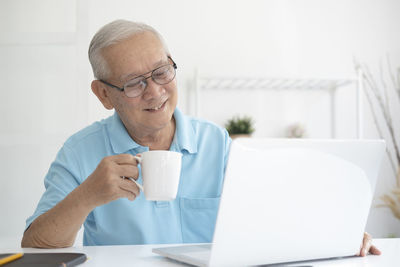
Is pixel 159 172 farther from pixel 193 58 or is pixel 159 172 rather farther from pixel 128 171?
pixel 193 58

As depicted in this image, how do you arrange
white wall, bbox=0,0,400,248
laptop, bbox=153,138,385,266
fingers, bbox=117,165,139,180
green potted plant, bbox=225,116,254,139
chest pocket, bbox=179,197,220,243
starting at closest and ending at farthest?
laptop, bbox=153,138,385,266, fingers, bbox=117,165,139,180, chest pocket, bbox=179,197,220,243, white wall, bbox=0,0,400,248, green potted plant, bbox=225,116,254,139

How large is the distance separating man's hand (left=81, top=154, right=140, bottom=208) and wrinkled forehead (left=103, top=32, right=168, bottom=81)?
0.38m

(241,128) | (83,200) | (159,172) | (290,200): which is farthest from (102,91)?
(241,128)

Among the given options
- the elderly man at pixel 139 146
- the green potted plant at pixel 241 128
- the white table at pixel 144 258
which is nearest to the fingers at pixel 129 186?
the white table at pixel 144 258

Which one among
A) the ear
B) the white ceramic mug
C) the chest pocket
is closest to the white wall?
the ear

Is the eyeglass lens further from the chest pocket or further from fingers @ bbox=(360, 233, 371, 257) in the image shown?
fingers @ bbox=(360, 233, 371, 257)

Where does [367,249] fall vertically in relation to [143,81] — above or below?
below

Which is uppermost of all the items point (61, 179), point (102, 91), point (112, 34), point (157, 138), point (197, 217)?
point (112, 34)

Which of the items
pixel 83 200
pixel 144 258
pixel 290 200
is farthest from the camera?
pixel 83 200

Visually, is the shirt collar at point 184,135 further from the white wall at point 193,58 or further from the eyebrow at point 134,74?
the white wall at point 193,58

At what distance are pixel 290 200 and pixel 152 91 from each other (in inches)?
24.8

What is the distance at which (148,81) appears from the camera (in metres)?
1.22

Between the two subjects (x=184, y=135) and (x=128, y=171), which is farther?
(x=184, y=135)

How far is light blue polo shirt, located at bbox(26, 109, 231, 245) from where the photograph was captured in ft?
4.07
